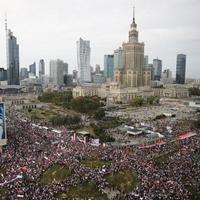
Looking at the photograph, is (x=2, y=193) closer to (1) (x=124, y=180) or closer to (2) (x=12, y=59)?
(1) (x=124, y=180)

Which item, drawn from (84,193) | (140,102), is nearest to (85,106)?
(140,102)

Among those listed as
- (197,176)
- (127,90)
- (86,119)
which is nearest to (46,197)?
(197,176)

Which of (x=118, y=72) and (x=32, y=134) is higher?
(x=118, y=72)

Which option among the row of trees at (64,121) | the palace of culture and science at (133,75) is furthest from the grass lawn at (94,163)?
the palace of culture and science at (133,75)

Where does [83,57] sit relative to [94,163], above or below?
above

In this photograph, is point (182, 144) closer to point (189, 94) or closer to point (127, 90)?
point (127, 90)
